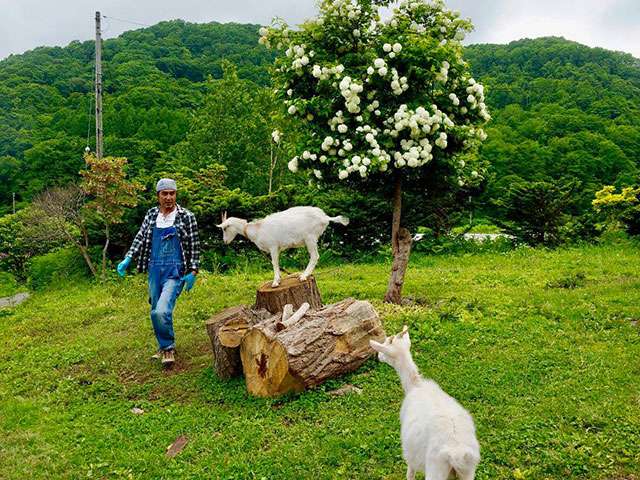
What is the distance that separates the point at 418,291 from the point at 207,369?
15.5 feet

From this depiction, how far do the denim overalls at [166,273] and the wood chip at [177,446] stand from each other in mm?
2103

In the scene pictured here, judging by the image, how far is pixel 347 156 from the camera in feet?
27.3

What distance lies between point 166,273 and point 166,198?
100 centimetres

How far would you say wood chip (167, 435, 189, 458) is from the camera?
5351 millimetres

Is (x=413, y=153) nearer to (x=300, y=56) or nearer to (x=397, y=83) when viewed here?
(x=397, y=83)

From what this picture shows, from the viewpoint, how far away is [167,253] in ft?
24.8

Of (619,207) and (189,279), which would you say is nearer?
(189,279)

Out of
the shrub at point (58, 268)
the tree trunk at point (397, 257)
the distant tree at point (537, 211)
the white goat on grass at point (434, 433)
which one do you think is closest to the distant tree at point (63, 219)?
the shrub at point (58, 268)

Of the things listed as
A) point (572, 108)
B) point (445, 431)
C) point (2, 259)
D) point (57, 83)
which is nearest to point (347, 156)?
point (445, 431)

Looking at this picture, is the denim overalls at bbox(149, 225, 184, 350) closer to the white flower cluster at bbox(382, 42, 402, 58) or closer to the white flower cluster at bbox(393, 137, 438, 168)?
the white flower cluster at bbox(393, 137, 438, 168)

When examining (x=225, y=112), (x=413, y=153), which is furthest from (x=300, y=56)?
(x=225, y=112)

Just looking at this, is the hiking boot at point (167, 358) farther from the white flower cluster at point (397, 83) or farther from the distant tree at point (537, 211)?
the distant tree at point (537, 211)

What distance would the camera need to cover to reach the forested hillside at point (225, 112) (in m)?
25.8

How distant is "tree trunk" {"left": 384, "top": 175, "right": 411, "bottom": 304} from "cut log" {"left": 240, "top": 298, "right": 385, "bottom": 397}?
2.52 m
